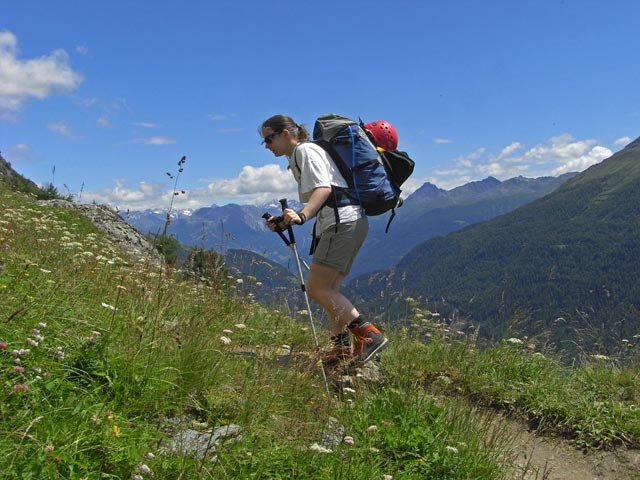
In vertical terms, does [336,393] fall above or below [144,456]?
below

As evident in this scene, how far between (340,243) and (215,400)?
2004 millimetres

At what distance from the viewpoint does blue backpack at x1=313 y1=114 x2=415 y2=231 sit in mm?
4980

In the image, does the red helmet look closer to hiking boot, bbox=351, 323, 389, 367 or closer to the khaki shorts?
the khaki shorts

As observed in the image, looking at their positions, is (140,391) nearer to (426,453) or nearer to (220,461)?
(220,461)

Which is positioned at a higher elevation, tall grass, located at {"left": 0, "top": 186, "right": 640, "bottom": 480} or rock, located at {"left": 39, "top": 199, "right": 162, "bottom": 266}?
rock, located at {"left": 39, "top": 199, "right": 162, "bottom": 266}

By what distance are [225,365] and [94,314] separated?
1.20m

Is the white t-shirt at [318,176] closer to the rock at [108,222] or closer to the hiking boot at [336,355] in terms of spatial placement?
the hiking boot at [336,355]

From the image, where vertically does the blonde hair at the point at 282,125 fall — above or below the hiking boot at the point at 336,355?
above

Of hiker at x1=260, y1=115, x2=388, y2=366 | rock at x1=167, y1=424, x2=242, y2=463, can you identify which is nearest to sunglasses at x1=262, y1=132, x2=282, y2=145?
Answer: hiker at x1=260, y1=115, x2=388, y2=366

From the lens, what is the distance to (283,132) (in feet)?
16.9

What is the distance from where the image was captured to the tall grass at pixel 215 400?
262 cm

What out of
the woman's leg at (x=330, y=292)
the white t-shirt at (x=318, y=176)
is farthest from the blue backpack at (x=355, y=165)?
the woman's leg at (x=330, y=292)

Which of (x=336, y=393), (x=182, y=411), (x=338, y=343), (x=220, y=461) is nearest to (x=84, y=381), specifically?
(x=182, y=411)

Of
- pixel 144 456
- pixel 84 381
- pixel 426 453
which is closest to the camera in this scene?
pixel 144 456
